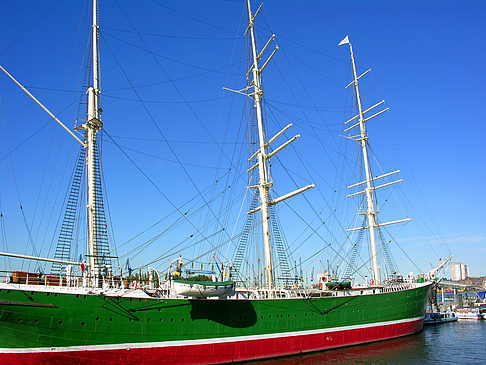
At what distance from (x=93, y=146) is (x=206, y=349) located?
44.0ft

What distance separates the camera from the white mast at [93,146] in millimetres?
20078

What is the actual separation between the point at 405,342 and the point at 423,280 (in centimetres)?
1229

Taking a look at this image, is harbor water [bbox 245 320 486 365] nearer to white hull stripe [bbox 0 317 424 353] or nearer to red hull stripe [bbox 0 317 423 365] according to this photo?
red hull stripe [bbox 0 317 423 365]

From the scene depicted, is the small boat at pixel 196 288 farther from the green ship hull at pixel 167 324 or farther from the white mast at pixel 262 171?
the white mast at pixel 262 171

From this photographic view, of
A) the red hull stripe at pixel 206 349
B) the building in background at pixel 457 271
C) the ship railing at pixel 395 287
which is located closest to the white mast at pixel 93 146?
the red hull stripe at pixel 206 349

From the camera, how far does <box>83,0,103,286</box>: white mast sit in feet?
65.9

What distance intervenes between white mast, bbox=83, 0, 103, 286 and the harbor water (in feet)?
37.1

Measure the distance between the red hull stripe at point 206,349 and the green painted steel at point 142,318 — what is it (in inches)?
13.2

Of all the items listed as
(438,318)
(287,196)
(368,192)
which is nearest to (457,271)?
(438,318)

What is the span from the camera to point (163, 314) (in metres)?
20.1

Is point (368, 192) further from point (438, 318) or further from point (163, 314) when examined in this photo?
point (163, 314)

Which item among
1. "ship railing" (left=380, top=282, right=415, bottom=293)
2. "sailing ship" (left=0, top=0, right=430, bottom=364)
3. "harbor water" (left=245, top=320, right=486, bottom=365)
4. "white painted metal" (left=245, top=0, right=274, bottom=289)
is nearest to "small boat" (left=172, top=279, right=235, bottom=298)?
"sailing ship" (left=0, top=0, right=430, bottom=364)

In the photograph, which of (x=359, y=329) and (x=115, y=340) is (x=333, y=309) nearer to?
(x=359, y=329)

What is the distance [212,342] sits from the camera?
21.4 metres
